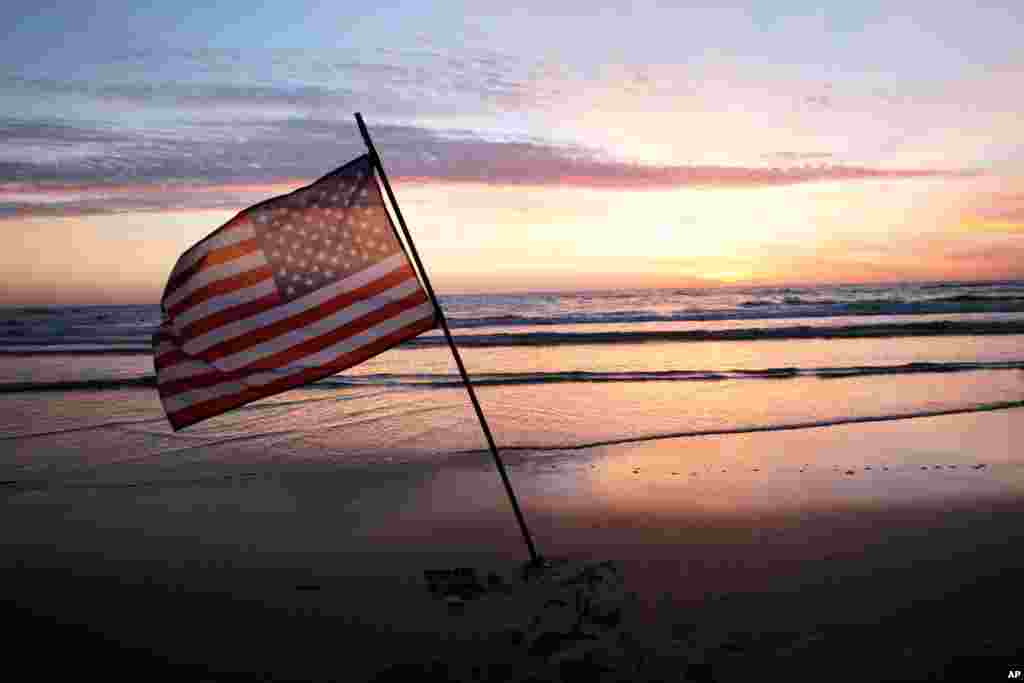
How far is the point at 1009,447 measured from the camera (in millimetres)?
8977

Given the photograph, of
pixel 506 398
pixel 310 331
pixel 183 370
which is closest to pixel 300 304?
pixel 310 331

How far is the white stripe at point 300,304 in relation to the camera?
472 centimetres

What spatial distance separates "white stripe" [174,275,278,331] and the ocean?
176 inches

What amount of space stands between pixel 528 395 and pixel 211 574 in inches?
375

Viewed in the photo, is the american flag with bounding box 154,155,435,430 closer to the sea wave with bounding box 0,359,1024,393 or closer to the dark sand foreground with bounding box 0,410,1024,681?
the dark sand foreground with bounding box 0,410,1024,681

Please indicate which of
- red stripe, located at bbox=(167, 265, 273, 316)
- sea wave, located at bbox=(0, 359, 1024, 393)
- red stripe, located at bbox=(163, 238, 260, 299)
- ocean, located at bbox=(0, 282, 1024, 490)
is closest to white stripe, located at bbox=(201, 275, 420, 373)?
red stripe, located at bbox=(167, 265, 273, 316)

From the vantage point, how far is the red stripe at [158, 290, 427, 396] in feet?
15.4

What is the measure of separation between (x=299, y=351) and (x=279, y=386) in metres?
0.29

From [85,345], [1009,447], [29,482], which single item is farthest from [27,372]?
[1009,447]

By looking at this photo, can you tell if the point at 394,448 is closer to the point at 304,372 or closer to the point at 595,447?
the point at 595,447

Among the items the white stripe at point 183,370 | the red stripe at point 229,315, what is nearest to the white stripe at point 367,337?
the red stripe at point 229,315

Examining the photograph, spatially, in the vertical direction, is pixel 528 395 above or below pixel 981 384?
above

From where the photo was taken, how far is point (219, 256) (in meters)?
4.74

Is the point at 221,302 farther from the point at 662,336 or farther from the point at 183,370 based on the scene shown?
the point at 662,336
